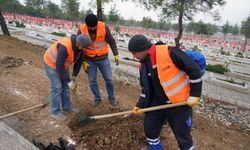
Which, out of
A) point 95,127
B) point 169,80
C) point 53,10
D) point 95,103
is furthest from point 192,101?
point 53,10

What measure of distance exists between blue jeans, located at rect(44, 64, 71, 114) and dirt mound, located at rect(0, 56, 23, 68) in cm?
382

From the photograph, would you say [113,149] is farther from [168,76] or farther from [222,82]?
[222,82]

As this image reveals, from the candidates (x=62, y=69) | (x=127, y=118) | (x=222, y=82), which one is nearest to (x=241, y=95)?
(x=222, y=82)

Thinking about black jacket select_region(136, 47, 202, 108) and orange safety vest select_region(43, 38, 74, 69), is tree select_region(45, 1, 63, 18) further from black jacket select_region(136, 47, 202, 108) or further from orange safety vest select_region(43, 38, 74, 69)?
black jacket select_region(136, 47, 202, 108)

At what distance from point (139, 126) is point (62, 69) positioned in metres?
1.66

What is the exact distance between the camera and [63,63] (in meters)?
3.81

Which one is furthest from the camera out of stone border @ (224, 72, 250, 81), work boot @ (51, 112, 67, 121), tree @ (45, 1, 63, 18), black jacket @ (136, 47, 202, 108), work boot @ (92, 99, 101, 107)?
tree @ (45, 1, 63, 18)

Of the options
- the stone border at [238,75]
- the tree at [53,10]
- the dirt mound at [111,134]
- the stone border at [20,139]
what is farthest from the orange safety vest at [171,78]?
the tree at [53,10]

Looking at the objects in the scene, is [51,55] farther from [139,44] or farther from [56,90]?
[139,44]

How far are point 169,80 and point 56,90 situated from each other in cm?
227

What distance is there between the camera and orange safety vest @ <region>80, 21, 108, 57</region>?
4.39 meters

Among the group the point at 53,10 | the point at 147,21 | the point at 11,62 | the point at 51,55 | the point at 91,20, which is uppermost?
the point at 53,10

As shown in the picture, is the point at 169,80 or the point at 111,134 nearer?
the point at 169,80

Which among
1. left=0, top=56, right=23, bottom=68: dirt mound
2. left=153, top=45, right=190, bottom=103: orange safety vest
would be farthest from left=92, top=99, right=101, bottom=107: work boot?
left=0, top=56, right=23, bottom=68: dirt mound
